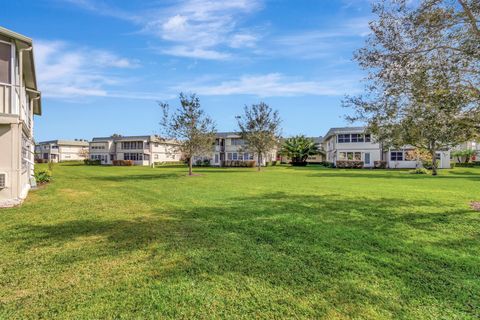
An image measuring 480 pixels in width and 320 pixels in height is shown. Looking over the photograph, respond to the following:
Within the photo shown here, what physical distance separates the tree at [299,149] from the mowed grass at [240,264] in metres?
42.1

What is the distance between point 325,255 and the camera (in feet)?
18.7

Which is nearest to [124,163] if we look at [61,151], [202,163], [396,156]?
[202,163]

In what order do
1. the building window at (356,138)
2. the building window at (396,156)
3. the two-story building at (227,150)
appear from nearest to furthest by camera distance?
the building window at (396,156) < the building window at (356,138) < the two-story building at (227,150)

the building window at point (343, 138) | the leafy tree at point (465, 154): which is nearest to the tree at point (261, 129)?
the building window at point (343, 138)

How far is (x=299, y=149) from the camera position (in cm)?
5175

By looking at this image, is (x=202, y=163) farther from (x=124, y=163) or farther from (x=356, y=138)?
(x=356, y=138)

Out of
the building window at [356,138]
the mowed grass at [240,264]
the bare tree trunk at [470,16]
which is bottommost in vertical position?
the mowed grass at [240,264]

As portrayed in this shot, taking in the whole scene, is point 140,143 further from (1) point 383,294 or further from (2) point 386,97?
(1) point 383,294

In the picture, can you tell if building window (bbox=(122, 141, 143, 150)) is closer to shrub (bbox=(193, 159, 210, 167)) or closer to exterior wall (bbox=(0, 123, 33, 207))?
shrub (bbox=(193, 159, 210, 167))

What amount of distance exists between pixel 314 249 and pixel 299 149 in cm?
4671

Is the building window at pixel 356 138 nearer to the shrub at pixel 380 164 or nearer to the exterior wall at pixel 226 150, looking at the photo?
the shrub at pixel 380 164

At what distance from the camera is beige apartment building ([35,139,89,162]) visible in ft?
259

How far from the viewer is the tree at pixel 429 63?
28.9ft

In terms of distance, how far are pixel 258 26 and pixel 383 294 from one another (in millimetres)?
12666
